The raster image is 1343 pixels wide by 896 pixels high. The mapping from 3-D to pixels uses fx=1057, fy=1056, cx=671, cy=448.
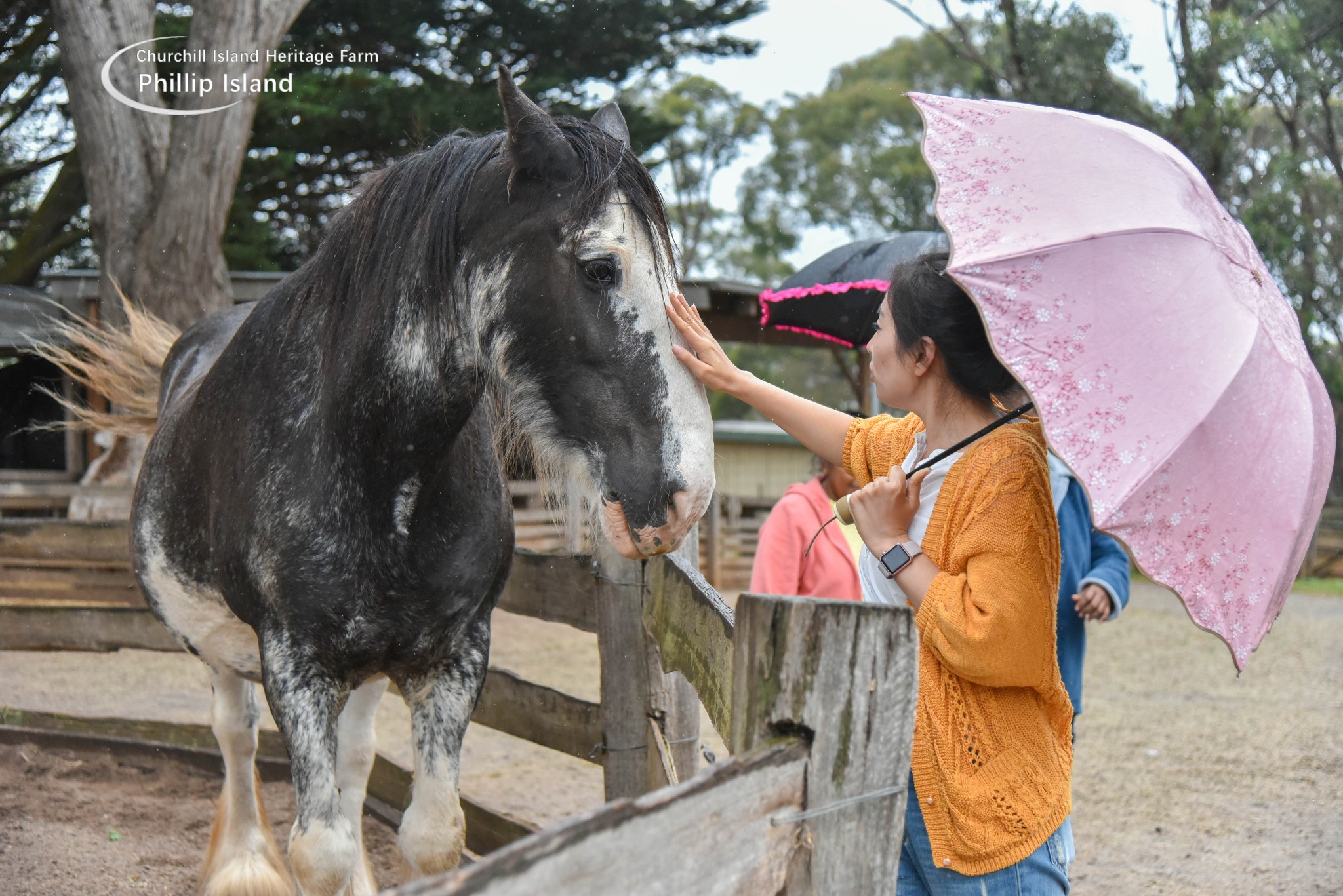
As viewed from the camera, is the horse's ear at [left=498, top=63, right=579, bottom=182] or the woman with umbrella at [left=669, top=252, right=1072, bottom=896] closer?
the woman with umbrella at [left=669, top=252, right=1072, bottom=896]

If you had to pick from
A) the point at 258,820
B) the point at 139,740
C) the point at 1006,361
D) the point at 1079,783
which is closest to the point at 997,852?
the point at 1006,361

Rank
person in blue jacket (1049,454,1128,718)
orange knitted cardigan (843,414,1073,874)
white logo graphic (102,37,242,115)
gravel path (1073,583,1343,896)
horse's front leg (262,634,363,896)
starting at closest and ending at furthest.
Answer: orange knitted cardigan (843,414,1073,874) < horse's front leg (262,634,363,896) < person in blue jacket (1049,454,1128,718) < gravel path (1073,583,1343,896) < white logo graphic (102,37,242,115)

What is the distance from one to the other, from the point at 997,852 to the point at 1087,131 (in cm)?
113

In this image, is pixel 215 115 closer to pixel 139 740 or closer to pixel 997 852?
pixel 139 740

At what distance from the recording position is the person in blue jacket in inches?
140

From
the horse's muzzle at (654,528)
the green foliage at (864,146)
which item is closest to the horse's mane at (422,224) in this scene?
the horse's muzzle at (654,528)

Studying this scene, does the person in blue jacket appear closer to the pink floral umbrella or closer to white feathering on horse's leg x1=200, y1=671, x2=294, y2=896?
the pink floral umbrella

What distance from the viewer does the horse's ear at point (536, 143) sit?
1957mm

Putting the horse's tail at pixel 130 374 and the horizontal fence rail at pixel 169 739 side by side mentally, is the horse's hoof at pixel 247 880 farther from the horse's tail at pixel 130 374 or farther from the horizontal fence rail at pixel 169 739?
the horse's tail at pixel 130 374

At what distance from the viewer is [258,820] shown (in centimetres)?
328

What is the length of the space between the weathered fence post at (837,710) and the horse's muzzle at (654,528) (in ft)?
1.69

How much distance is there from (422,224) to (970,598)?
4.30ft

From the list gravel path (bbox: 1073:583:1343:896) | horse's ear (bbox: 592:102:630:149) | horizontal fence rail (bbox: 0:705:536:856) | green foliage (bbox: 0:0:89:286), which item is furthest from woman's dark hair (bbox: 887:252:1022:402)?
green foliage (bbox: 0:0:89:286)

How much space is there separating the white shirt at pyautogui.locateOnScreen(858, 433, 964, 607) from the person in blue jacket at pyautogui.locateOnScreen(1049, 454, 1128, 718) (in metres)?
1.83
